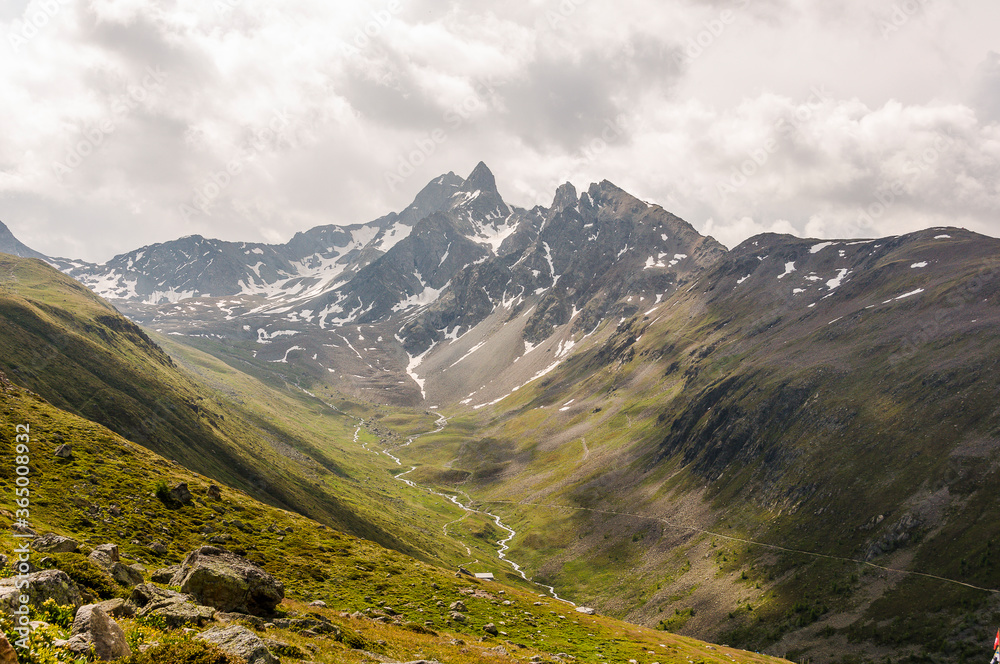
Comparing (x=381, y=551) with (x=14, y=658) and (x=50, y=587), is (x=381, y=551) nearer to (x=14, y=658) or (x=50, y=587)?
(x=50, y=587)

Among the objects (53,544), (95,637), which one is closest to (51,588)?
(95,637)

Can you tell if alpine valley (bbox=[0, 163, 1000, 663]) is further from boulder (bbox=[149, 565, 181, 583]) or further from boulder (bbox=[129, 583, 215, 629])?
boulder (bbox=[149, 565, 181, 583])

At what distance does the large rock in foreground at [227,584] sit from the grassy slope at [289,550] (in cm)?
252

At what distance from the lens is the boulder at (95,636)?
11.4 m

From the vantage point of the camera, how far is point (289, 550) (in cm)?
5309

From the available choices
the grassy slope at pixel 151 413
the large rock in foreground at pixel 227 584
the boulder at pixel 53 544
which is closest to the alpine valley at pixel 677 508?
the grassy slope at pixel 151 413

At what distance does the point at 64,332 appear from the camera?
113875mm

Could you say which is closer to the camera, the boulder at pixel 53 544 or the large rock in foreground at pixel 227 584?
the large rock in foreground at pixel 227 584

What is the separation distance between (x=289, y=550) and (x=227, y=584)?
103 ft

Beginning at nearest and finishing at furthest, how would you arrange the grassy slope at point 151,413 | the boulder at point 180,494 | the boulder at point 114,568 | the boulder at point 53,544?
the boulder at point 114,568 → the boulder at point 53,544 → the boulder at point 180,494 → the grassy slope at point 151,413

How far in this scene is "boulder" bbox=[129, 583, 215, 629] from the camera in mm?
17359

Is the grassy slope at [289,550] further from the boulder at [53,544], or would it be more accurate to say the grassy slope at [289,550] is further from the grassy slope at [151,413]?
the grassy slope at [151,413]

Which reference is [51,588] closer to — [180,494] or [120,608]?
[120,608]

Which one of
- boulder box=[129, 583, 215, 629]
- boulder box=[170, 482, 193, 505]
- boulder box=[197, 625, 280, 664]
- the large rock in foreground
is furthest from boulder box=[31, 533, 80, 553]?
boulder box=[170, 482, 193, 505]
